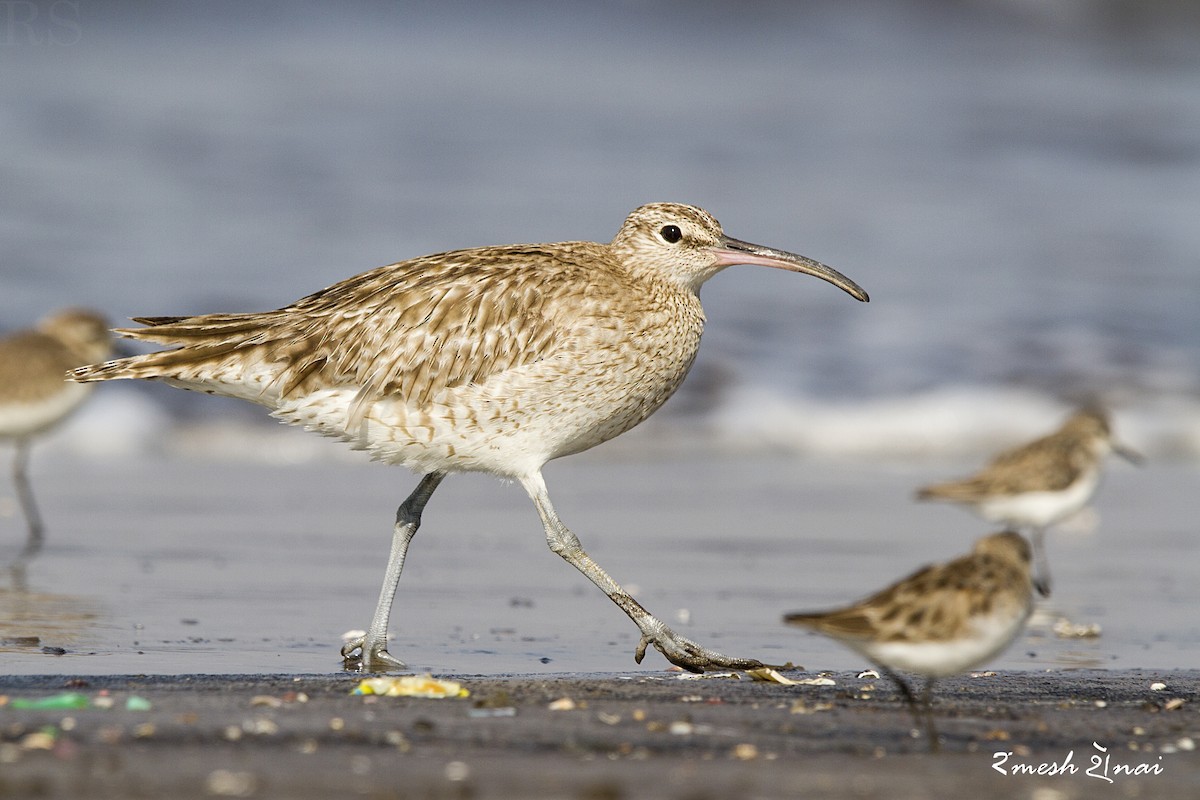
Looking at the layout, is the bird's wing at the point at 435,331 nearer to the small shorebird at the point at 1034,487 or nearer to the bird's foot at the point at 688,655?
the bird's foot at the point at 688,655

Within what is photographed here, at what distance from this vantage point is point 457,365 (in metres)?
7.25

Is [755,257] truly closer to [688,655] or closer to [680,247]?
[680,247]

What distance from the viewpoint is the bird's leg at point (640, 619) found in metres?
6.88

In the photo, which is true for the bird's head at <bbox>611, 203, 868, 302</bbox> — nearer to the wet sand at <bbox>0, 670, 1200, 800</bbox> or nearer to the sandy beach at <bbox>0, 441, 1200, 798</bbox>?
the sandy beach at <bbox>0, 441, 1200, 798</bbox>

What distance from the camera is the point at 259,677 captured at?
6258 millimetres

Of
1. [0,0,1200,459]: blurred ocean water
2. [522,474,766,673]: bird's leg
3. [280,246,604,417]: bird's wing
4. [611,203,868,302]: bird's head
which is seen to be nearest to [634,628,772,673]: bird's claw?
[522,474,766,673]: bird's leg

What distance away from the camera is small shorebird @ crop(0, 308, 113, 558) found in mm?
11062

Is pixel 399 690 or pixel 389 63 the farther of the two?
pixel 389 63

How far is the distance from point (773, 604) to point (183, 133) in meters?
15.1

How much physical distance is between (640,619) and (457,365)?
4.28 feet

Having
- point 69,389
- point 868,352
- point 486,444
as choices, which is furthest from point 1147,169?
point 486,444

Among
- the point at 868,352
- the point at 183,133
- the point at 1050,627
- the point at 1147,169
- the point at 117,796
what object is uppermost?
the point at 1147,169

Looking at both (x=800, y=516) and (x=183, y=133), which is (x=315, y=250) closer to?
(x=183, y=133)

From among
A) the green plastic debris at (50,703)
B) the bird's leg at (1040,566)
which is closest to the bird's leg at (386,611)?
the green plastic debris at (50,703)
